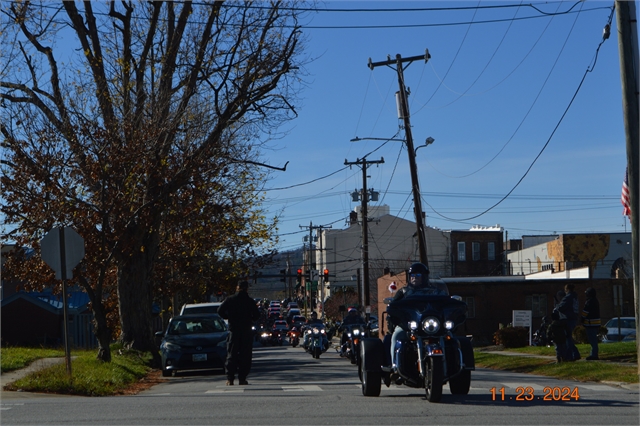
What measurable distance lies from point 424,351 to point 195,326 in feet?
41.1

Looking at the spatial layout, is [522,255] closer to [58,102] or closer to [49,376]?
[58,102]

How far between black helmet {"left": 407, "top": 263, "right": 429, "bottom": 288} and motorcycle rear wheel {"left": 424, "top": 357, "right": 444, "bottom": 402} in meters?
1.30

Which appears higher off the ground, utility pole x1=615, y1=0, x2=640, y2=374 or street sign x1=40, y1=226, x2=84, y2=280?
utility pole x1=615, y1=0, x2=640, y2=374

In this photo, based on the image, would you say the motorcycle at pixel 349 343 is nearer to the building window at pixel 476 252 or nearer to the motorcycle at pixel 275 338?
the motorcycle at pixel 275 338

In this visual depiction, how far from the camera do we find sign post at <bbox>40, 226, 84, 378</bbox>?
15.1 meters

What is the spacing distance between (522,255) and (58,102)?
212 ft

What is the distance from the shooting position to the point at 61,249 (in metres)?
15.3

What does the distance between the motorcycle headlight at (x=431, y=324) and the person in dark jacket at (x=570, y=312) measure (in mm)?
8916

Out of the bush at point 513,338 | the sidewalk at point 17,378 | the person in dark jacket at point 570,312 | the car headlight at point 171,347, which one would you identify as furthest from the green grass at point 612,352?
the sidewalk at point 17,378

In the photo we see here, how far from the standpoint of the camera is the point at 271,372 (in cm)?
A: 2034

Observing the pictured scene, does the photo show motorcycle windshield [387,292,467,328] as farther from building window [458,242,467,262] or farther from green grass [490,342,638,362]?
building window [458,242,467,262]

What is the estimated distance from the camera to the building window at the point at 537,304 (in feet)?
171

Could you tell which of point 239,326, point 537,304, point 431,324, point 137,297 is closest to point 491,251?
point 537,304
